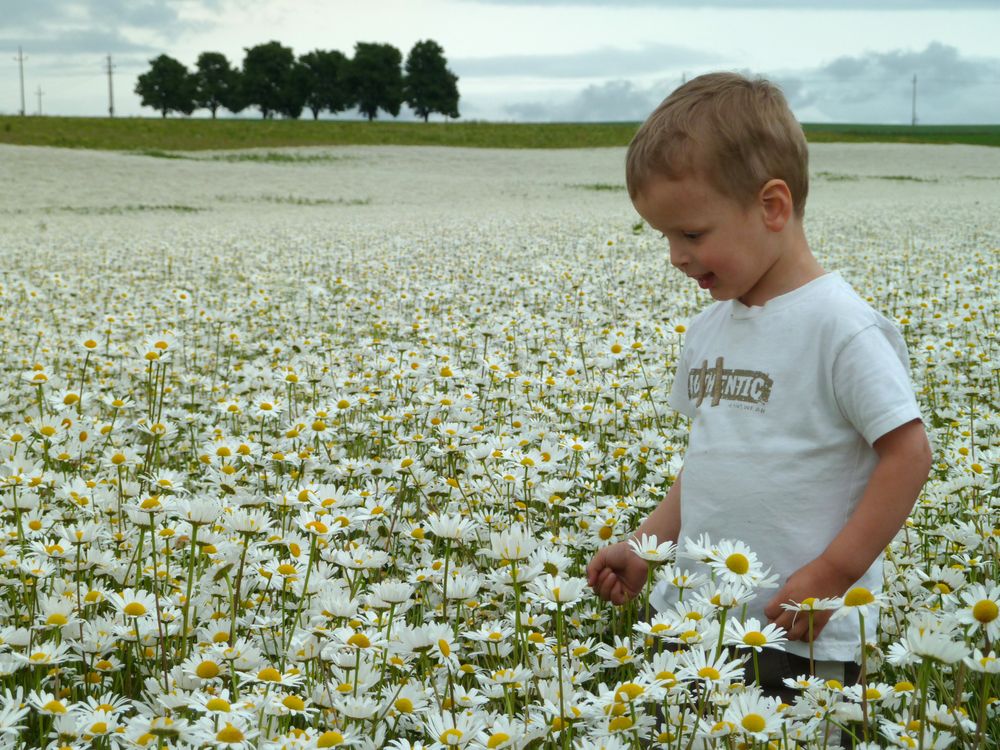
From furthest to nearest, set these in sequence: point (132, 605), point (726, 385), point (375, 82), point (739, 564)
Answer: point (375, 82), point (726, 385), point (132, 605), point (739, 564)

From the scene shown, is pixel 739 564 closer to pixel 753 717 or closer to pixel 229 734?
pixel 753 717

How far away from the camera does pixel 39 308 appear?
949 cm

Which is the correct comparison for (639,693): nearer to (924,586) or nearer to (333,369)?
(924,586)

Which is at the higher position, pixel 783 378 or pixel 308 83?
pixel 308 83

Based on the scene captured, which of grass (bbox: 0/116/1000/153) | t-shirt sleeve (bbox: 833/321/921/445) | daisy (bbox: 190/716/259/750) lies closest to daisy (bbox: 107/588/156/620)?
daisy (bbox: 190/716/259/750)

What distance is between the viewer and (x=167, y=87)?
331ft

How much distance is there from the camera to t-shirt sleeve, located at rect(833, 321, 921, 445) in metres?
2.53

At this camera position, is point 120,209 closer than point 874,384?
No

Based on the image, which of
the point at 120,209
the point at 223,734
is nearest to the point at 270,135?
the point at 120,209

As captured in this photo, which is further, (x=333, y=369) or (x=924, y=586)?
(x=333, y=369)

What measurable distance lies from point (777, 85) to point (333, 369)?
150 inches

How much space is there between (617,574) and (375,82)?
98.5 meters

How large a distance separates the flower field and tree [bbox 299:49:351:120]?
3620 inches

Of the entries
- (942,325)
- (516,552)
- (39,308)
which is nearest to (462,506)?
(516,552)
